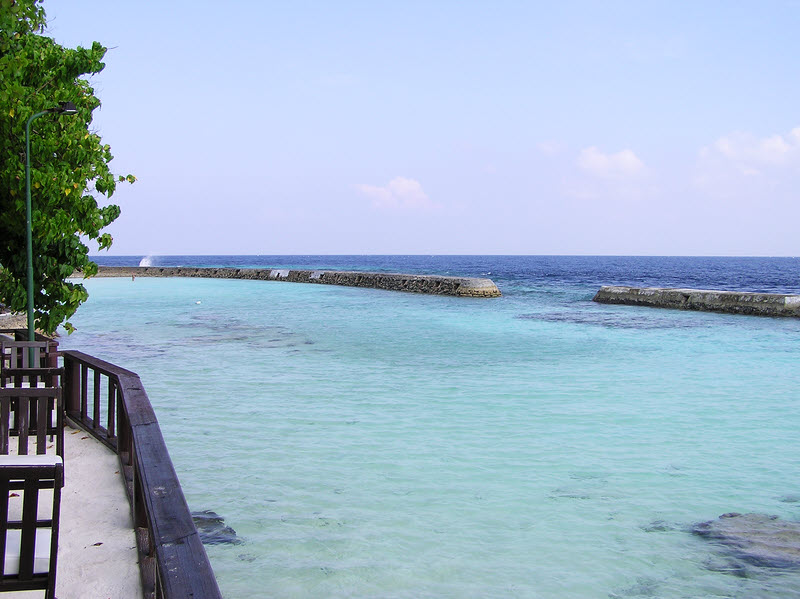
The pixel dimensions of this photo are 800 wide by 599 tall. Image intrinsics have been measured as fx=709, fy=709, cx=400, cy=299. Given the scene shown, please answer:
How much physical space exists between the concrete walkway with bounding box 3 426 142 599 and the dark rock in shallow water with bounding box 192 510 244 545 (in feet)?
3.06

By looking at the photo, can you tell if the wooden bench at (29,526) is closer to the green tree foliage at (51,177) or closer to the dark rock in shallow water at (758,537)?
the dark rock in shallow water at (758,537)

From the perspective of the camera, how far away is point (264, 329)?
25.1 metres

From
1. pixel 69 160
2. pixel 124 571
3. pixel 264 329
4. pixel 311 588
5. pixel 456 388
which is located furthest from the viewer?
pixel 264 329

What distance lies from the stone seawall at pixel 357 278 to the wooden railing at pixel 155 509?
132 feet

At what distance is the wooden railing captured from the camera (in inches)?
97.4

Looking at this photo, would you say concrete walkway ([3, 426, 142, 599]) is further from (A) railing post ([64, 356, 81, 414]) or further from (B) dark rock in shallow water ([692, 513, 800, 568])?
(B) dark rock in shallow water ([692, 513, 800, 568])

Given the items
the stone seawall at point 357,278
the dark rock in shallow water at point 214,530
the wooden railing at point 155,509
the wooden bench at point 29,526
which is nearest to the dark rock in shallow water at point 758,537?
the dark rock in shallow water at point 214,530

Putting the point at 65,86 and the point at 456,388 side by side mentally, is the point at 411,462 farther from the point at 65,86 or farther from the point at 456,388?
the point at 65,86

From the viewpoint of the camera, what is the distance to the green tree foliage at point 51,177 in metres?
12.7

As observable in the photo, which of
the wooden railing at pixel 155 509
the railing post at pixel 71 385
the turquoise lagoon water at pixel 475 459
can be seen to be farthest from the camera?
the railing post at pixel 71 385

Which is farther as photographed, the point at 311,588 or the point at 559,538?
the point at 559,538

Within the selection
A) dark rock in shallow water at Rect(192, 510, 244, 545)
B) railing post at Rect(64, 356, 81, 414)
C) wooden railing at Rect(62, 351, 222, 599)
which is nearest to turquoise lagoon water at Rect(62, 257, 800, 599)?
dark rock in shallow water at Rect(192, 510, 244, 545)

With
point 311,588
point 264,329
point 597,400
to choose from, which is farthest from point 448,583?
point 264,329

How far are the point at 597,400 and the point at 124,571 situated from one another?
10409 millimetres
